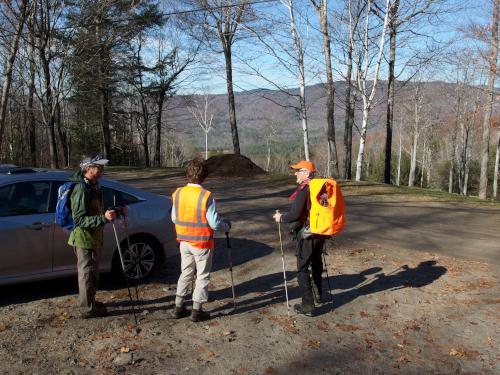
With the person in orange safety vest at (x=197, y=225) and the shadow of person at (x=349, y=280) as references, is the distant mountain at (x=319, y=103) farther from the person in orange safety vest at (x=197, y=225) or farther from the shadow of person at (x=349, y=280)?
the person in orange safety vest at (x=197, y=225)

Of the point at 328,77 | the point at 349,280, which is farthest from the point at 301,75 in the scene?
the point at 349,280

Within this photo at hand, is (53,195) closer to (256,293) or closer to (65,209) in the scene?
(65,209)

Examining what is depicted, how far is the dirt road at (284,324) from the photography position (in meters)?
4.23

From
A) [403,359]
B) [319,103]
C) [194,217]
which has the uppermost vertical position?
[319,103]

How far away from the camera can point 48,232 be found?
5387mm

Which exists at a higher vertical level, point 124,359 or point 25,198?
point 25,198

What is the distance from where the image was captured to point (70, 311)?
528cm

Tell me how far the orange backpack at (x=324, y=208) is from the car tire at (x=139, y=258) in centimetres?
239

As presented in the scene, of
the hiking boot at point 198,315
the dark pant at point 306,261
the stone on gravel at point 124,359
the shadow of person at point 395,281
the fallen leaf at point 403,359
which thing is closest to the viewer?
the stone on gravel at point 124,359

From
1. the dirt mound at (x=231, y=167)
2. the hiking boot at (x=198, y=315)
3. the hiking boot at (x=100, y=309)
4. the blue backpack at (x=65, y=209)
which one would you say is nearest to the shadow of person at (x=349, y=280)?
the hiking boot at (x=198, y=315)

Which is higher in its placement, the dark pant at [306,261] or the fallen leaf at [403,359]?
the dark pant at [306,261]

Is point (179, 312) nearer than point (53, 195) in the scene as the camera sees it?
Yes

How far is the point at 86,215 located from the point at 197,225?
114cm

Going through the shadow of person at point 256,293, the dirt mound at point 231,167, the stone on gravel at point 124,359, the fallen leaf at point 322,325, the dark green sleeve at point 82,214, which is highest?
the dark green sleeve at point 82,214
